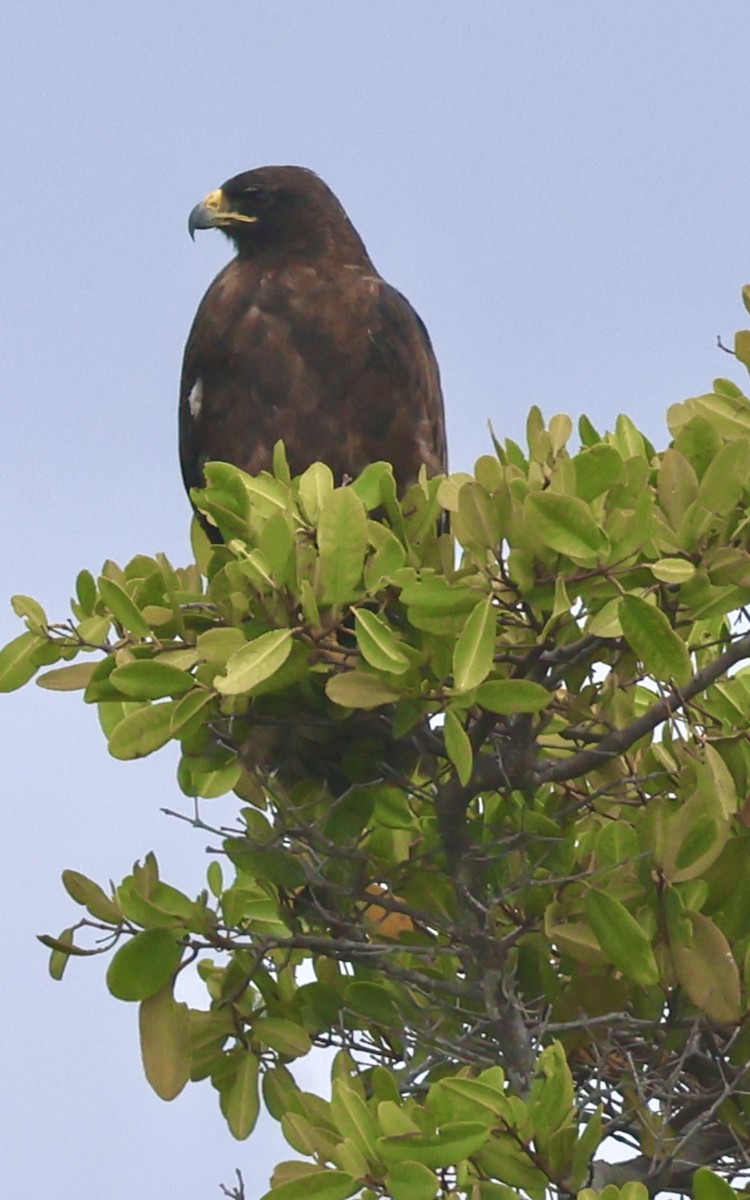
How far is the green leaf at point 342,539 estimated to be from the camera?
13.0ft

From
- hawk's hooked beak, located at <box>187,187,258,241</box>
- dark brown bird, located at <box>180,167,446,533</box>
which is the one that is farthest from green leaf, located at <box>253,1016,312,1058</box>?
hawk's hooked beak, located at <box>187,187,258,241</box>

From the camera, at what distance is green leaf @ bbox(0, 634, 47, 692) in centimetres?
438

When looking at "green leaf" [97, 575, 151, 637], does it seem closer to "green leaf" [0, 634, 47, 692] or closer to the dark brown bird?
"green leaf" [0, 634, 47, 692]

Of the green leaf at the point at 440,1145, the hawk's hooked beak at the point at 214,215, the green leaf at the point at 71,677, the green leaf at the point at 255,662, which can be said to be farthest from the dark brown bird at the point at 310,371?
the green leaf at the point at 440,1145

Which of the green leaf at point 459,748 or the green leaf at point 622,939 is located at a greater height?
the green leaf at point 459,748

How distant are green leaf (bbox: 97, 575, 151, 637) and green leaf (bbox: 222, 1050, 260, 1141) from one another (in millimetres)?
1291

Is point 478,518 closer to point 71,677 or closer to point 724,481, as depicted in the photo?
point 724,481

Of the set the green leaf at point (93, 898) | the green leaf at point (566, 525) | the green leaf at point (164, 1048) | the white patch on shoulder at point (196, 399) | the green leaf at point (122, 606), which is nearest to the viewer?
the green leaf at point (566, 525)

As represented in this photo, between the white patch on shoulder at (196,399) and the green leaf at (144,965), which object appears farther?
the white patch on shoulder at (196,399)

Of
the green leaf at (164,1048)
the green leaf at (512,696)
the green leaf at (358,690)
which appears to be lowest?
the green leaf at (164,1048)

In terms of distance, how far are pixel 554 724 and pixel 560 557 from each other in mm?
981

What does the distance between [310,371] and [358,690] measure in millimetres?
2287

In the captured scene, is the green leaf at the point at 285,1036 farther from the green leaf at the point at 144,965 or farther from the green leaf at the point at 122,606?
the green leaf at the point at 122,606

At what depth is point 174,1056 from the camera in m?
4.36
